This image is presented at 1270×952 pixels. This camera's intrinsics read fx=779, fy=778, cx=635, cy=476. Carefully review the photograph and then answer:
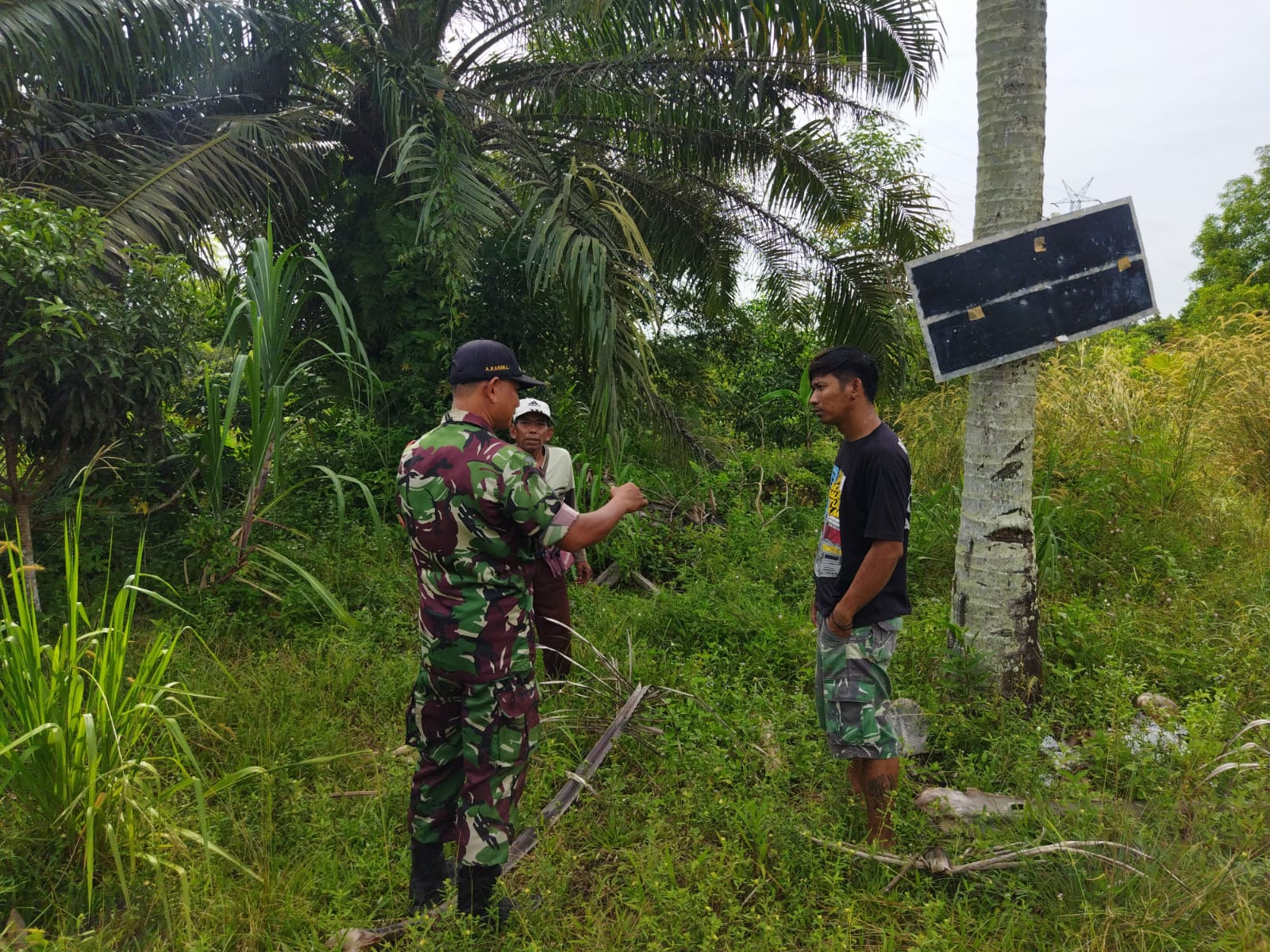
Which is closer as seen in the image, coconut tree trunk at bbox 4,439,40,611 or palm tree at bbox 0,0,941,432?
coconut tree trunk at bbox 4,439,40,611

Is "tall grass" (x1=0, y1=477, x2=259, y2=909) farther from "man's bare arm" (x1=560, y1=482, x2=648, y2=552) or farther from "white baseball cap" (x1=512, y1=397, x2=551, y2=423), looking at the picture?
"white baseball cap" (x1=512, y1=397, x2=551, y2=423)

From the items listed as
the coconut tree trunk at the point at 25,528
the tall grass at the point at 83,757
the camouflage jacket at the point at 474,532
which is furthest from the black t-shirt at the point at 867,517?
the coconut tree trunk at the point at 25,528

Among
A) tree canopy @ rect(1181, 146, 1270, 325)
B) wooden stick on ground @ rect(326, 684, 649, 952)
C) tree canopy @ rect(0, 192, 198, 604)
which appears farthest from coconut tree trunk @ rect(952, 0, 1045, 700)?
tree canopy @ rect(1181, 146, 1270, 325)

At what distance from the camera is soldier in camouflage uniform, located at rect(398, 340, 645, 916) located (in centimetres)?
214

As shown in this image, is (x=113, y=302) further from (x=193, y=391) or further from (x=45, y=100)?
(x=45, y=100)

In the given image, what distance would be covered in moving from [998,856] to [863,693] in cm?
57

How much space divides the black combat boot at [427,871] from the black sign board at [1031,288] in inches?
91.2

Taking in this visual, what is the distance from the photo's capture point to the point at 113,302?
374cm

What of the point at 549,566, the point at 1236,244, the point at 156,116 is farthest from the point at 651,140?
the point at 1236,244

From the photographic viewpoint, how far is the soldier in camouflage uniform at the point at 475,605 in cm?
214

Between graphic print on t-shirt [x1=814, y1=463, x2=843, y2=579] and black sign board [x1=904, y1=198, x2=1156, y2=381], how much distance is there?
0.69 metres

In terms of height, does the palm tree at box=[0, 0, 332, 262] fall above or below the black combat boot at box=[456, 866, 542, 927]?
above

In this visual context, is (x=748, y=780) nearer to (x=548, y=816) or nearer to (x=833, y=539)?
(x=548, y=816)

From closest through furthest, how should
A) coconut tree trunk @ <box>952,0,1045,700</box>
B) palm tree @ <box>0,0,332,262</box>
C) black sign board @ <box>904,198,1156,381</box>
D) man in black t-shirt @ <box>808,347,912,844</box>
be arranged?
man in black t-shirt @ <box>808,347,912,844</box> < black sign board @ <box>904,198,1156,381</box> < coconut tree trunk @ <box>952,0,1045,700</box> < palm tree @ <box>0,0,332,262</box>
